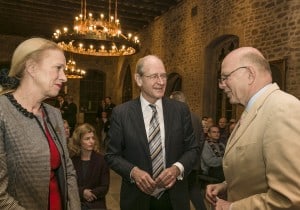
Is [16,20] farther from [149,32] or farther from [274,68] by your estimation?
[274,68]

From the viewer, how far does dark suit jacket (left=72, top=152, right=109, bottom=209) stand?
3446mm

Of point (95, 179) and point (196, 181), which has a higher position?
point (95, 179)

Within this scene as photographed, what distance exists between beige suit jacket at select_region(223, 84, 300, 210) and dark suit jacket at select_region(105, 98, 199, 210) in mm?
700

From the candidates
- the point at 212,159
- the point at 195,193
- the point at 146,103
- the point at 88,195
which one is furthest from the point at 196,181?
the point at 146,103

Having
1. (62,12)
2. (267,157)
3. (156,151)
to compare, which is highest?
(62,12)

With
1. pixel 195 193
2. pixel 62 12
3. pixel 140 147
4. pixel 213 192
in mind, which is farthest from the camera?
pixel 62 12

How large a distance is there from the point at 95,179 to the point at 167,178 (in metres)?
1.53

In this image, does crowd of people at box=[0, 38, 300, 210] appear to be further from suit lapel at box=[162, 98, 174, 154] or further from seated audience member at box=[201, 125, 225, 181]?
seated audience member at box=[201, 125, 225, 181]

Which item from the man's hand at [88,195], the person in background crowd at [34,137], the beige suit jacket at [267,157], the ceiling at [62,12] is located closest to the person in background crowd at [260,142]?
the beige suit jacket at [267,157]

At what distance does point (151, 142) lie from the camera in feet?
7.75

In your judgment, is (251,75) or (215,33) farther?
(215,33)

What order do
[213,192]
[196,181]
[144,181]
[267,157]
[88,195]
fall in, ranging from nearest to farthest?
[267,157]
[213,192]
[144,181]
[88,195]
[196,181]

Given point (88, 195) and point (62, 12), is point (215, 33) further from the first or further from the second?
point (88, 195)

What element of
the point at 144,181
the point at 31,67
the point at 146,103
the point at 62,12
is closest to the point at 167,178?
the point at 144,181
